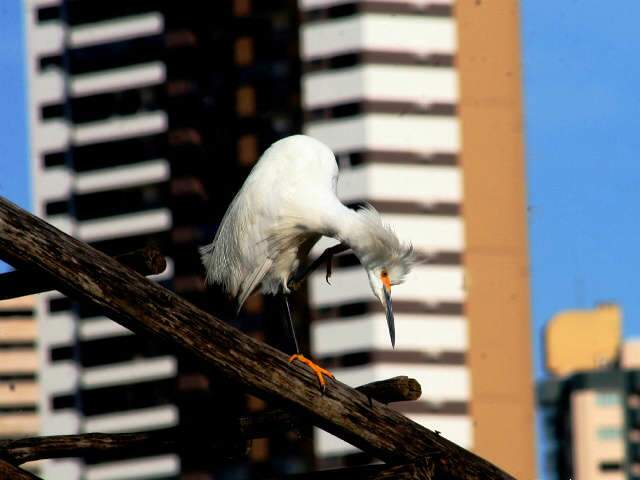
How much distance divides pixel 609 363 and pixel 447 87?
4761 cm

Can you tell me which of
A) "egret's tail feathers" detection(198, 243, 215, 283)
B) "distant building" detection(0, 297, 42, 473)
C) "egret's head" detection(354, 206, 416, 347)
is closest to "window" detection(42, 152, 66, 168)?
"distant building" detection(0, 297, 42, 473)

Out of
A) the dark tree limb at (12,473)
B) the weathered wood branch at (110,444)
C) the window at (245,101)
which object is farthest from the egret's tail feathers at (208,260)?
the window at (245,101)

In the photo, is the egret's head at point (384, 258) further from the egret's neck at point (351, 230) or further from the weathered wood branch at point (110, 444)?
the weathered wood branch at point (110, 444)

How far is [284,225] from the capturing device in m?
8.83

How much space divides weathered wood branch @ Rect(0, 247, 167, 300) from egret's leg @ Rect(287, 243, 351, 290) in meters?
2.07

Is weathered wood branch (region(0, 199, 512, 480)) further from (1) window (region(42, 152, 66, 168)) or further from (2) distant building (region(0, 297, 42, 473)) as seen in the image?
(1) window (region(42, 152, 66, 168))

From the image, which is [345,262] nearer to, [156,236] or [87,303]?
[156,236]

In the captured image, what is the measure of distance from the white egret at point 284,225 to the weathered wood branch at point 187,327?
2039 mm

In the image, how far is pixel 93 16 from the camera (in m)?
63.6

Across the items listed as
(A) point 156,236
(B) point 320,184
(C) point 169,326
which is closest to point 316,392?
(C) point 169,326

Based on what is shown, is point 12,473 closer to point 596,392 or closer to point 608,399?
point 596,392

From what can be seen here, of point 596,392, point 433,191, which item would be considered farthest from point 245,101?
point 596,392

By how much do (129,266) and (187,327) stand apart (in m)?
0.58

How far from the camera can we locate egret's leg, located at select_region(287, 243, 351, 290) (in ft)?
27.3
